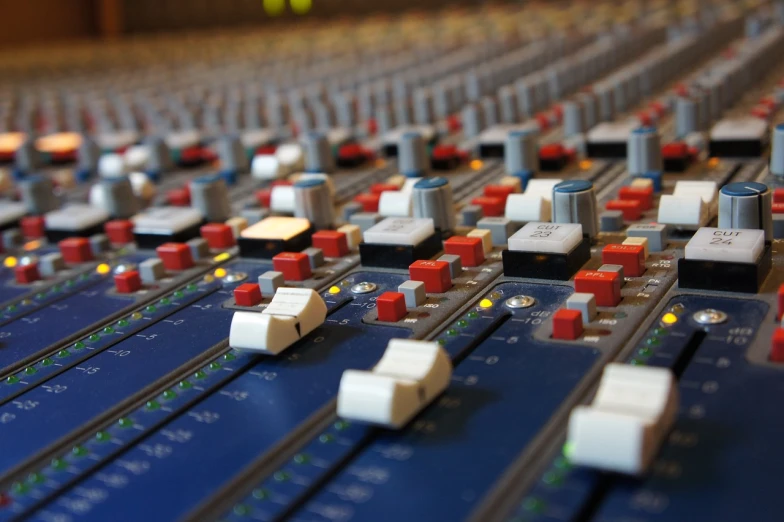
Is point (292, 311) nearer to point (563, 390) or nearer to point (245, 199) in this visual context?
point (563, 390)

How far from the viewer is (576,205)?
7.13 feet

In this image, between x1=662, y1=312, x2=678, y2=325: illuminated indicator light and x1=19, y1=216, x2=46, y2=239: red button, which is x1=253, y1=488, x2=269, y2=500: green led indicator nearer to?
x1=662, y1=312, x2=678, y2=325: illuminated indicator light

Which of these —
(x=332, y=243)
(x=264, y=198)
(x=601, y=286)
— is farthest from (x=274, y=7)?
(x=601, y=286)

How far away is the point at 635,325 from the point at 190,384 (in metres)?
0.88

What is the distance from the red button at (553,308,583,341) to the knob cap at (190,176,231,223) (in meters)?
1.41

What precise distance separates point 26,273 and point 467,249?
1310mm

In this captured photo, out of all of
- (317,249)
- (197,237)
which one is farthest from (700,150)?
(197,237)

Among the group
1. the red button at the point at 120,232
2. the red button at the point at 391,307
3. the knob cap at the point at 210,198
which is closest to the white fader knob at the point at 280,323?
the red button at the point at 391,307

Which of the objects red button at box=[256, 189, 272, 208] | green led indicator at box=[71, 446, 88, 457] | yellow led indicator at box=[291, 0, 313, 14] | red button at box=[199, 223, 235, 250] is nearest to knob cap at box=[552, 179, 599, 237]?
red button at box=[199, 223, 235, 250]

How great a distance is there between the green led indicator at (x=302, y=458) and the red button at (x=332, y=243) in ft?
3.28

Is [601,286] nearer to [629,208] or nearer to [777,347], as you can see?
[777,347]

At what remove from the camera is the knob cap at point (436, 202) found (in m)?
2.39

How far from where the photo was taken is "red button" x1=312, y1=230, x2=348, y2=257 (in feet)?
7.88

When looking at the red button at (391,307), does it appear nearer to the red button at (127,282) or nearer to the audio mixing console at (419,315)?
the audio mixing console at (419,315)
